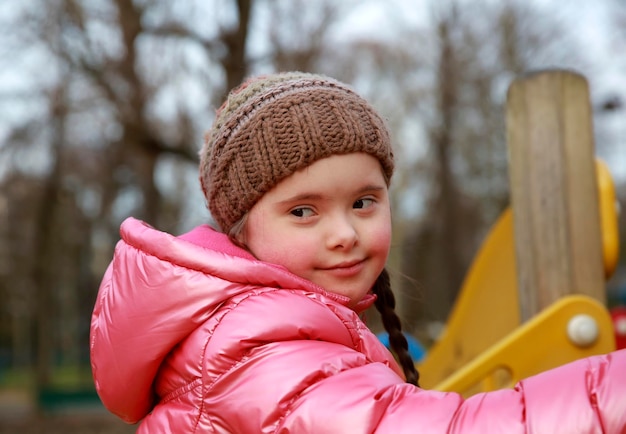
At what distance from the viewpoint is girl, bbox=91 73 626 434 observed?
1.10m

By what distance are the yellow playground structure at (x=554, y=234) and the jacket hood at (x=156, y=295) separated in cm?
134

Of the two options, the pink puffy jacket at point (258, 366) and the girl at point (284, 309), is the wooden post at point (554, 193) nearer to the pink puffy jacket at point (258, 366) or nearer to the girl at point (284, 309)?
the girl at point (284, 309)

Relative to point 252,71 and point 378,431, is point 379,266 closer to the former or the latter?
point 378,431

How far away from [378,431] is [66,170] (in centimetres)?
1346

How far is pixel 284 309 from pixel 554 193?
5.45ft

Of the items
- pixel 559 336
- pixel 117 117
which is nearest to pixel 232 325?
pixel 559 336

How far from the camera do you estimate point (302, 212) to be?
4.86ft

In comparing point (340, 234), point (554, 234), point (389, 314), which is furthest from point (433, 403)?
point (554, 234)

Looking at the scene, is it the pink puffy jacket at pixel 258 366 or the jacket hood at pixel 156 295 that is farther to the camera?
the jacket hood at pixel 156 295

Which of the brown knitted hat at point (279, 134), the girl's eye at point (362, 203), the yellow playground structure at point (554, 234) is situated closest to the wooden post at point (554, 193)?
the yellow playground structure at point (554, 234)

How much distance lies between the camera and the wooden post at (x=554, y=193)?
260 centimetres

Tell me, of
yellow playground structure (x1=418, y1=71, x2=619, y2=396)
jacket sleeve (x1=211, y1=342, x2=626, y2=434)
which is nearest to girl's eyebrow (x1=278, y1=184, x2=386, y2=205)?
jacket sleeve (x1=211, y1=342, x2=626, y2=434)

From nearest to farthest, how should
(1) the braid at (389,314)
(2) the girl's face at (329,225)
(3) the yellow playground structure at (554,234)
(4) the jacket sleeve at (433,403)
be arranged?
(4) the jacket sleeve at (433,403), (2) the girl's face at (329,225), (1) the braid at (389,314), (3) the yellow playground structure at (554,234)

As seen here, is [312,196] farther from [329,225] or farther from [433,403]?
[433,403]
